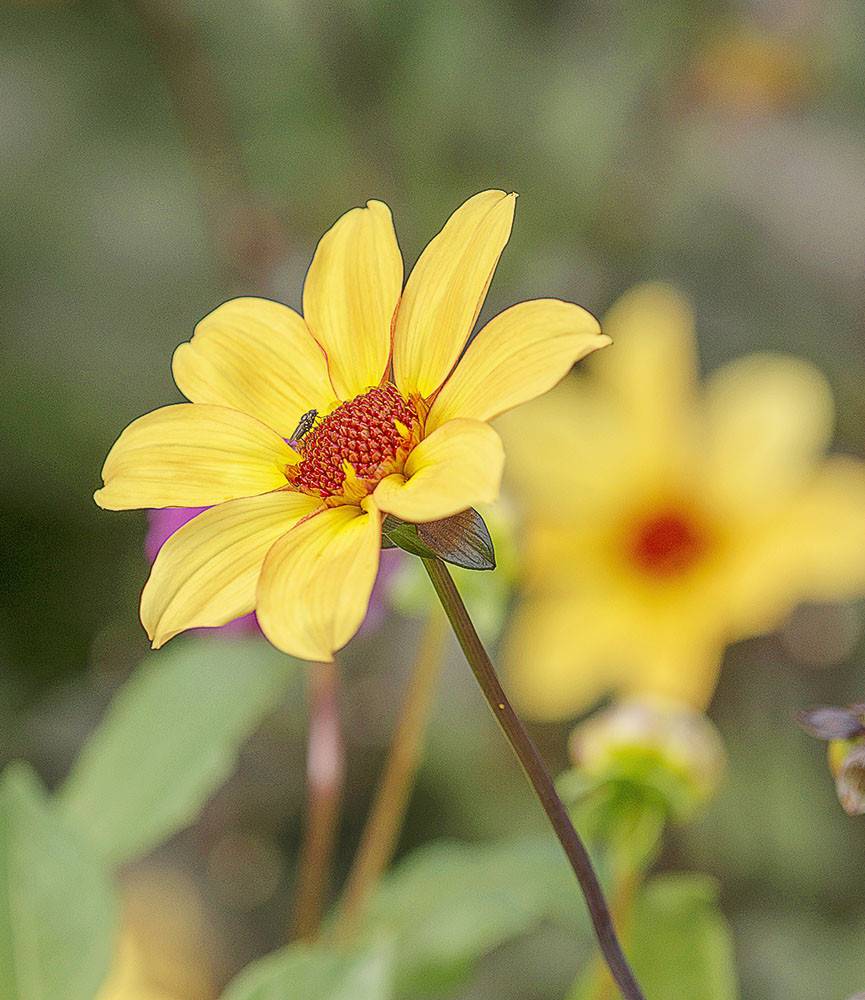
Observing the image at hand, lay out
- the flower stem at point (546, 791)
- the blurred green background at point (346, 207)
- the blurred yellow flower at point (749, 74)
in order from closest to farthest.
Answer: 1. the flower stem at point (546, 791)
2. the blurred green background at point (346, 207)
3. the blurred yellow flower at point (749, 74)

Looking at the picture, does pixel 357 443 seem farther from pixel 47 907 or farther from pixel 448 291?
pixel 47 907

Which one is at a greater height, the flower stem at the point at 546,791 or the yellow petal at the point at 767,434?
the flower stem at the point at 546,791

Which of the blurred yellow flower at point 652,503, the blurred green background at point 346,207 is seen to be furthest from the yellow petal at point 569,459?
the blurred green background at point 346,207

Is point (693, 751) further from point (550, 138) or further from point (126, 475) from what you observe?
point (550, 138)

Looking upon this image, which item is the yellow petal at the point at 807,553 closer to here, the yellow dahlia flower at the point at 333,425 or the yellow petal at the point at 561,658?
the yellow petal at the point at 561,658

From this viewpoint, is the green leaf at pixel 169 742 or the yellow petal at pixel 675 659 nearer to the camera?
the green leaf at pixel 169 742

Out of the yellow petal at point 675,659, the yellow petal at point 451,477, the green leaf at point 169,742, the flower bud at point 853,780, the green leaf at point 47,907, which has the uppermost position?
the yellow petal at point 451,477

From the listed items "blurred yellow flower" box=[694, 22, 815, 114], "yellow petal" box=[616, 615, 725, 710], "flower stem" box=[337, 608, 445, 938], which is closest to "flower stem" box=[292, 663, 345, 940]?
"flower stem" box=[337, 608, 445, 938]
